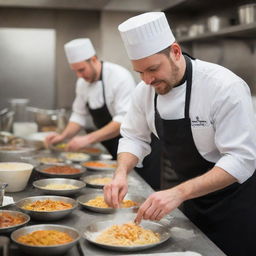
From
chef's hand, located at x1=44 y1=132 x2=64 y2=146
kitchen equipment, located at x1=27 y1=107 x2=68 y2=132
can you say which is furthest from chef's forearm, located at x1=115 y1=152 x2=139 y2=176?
kitchen equipment, located at x1=27 y1=107 x2=68 y2=132

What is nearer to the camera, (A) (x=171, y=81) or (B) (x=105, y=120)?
(A) (x=171, y=81)

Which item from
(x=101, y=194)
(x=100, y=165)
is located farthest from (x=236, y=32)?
(x=101, y=194)

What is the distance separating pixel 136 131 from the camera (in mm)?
2477

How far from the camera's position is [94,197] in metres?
2.28

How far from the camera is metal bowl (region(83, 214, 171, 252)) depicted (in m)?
1.62

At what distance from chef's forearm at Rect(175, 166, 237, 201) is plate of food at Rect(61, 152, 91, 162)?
1579 mm

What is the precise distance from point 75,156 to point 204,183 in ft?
5.67

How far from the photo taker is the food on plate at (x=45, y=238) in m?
1.57

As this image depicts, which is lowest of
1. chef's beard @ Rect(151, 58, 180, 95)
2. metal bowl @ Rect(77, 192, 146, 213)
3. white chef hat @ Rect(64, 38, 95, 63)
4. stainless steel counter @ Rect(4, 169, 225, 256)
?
→ stainless steel counter @ Rect(4, 169, 225, 256)

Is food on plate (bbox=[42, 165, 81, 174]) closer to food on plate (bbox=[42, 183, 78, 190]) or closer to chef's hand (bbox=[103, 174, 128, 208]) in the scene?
food on plate (bbox=[42, 183, 78, 190])

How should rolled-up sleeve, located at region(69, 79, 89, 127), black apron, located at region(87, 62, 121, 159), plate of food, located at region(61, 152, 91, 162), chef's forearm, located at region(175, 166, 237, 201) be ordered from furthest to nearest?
rolled-up sleeve, located at region(69, 79, 89, 127) < black apron, located at region(87, 62, 121, 159) < plate of food, located at region(61, 152, 91, 162) < chef's forearm, located at region(175, 166, 237, 201)

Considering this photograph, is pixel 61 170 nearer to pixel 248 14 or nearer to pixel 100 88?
pixel 100 88

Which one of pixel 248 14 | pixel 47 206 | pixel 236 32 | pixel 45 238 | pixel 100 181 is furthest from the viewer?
pixel 236 32

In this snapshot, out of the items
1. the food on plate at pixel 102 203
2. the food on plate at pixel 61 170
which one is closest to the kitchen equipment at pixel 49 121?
the food on plate at pixel 61 170
